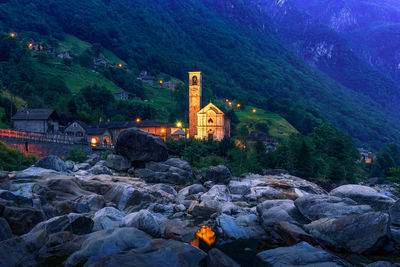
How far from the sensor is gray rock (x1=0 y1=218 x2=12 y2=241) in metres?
14.9

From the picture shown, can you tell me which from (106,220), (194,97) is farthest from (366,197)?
(194,97)

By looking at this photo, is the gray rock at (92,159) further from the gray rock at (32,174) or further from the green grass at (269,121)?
the green grass at (269,121)

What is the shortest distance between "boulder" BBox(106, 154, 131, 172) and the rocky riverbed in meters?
11.9

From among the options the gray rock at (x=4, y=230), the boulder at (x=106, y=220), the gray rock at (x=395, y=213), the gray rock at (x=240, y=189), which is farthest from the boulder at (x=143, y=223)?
the gray rock at (x=240, y=189)

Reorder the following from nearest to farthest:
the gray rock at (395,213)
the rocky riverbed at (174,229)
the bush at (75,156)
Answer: the rocky riverbed at (174,229), the gray rock at (395,213), the bush at (75,156)

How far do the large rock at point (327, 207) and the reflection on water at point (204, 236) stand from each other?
22.0ft

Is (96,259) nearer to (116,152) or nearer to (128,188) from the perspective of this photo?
(128,188)

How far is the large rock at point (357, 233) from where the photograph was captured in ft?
55.7

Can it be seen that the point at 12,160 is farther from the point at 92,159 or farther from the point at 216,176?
the point at 216,176

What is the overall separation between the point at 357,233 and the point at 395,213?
6.42 meters

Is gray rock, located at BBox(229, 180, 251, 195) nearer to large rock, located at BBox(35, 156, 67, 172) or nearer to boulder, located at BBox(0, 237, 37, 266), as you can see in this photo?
large rock, located at BBox(35, 156, 67, 172)

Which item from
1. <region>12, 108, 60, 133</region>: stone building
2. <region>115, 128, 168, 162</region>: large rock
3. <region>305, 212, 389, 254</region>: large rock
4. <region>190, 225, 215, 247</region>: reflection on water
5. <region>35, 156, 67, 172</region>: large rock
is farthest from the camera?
<region>12, 108, 60, 133</region>: stone building

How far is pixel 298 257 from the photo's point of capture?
14773 mm

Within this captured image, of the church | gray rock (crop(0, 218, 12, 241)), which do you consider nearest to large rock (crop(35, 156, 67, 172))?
gray rock (crop(0, 218, 12, 241))
